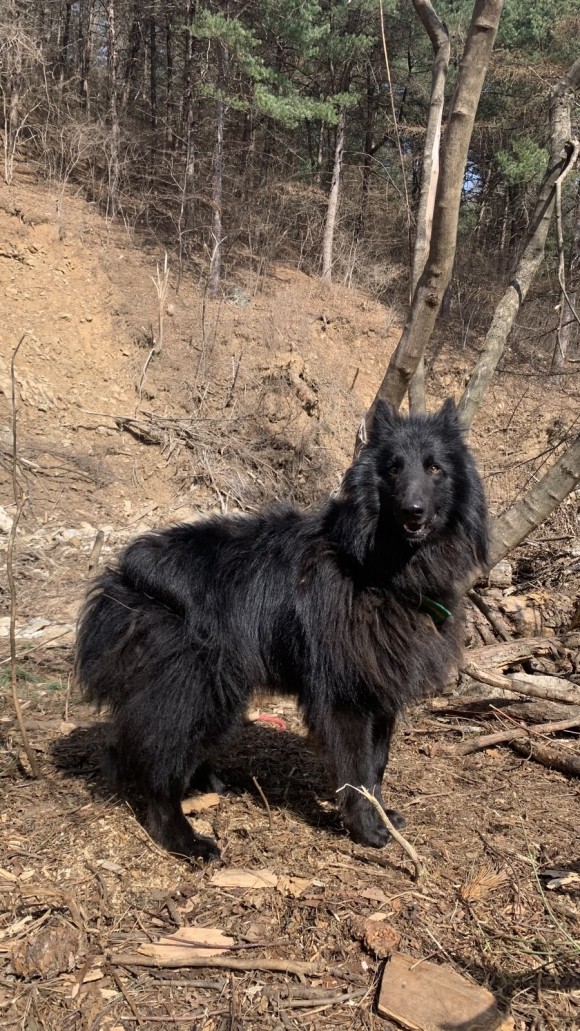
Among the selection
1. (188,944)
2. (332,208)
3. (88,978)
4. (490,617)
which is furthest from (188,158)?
(88,978)

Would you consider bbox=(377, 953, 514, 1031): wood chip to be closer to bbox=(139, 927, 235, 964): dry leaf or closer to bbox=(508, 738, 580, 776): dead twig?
bbox=(139, 927, 235, 964): dry leaf

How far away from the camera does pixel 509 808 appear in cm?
395

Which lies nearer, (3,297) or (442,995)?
(442,995)

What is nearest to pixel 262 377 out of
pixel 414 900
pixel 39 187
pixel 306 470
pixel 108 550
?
pixel 306 470

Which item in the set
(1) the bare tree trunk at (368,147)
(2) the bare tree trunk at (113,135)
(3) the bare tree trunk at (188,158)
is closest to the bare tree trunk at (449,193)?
(3) the bare tree trunk at (188,158)

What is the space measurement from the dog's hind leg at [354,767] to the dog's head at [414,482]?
94 cm

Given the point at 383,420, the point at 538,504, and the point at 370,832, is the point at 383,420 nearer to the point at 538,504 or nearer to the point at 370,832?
the point at 538,504

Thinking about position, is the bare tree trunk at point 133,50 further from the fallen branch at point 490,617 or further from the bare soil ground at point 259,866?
the fallen branch at point 490,617

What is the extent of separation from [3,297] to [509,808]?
13215 millimetres

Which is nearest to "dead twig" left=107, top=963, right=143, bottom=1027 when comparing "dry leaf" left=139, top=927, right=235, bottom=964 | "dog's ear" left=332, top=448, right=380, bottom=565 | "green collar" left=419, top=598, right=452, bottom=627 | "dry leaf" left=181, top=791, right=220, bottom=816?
"dry leaf" left=139, top=927, right=235, bottom=964

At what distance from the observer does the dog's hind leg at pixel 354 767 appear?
369cm

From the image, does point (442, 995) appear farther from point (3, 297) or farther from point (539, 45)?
point (539, 45)

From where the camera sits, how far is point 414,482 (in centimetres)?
362

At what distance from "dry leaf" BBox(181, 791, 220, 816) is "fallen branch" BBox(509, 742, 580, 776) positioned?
7.08 ft
